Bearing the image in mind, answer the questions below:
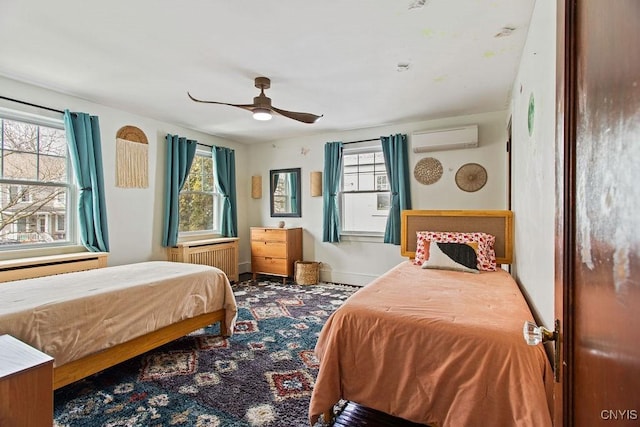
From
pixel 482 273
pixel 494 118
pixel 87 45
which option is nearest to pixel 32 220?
pixel 87 45

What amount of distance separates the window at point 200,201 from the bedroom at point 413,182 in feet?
1.33

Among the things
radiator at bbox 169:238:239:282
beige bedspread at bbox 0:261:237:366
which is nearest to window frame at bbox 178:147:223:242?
radiator at bbox 169:238:239:282

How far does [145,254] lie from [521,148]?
14.1 feet

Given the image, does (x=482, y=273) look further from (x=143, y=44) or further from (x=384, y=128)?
(x=143, y=44)

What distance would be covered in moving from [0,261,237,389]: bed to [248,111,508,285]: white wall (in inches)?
94.2

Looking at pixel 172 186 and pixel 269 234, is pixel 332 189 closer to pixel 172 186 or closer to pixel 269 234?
pixel 269 234

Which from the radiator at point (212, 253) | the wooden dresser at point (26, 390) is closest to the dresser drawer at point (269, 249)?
the radiator at point (212, 253)

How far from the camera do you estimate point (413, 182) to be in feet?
14.6

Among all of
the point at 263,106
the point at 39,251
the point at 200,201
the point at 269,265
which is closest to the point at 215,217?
the point at 200,201

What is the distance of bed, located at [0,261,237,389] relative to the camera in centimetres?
181

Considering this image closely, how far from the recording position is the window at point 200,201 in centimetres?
479

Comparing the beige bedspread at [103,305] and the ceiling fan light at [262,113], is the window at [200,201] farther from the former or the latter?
the ceiling fan light at [262,113]

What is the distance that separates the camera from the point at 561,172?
0.70 meters

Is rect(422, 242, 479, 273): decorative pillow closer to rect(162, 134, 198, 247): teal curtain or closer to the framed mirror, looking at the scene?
the framed mirror
